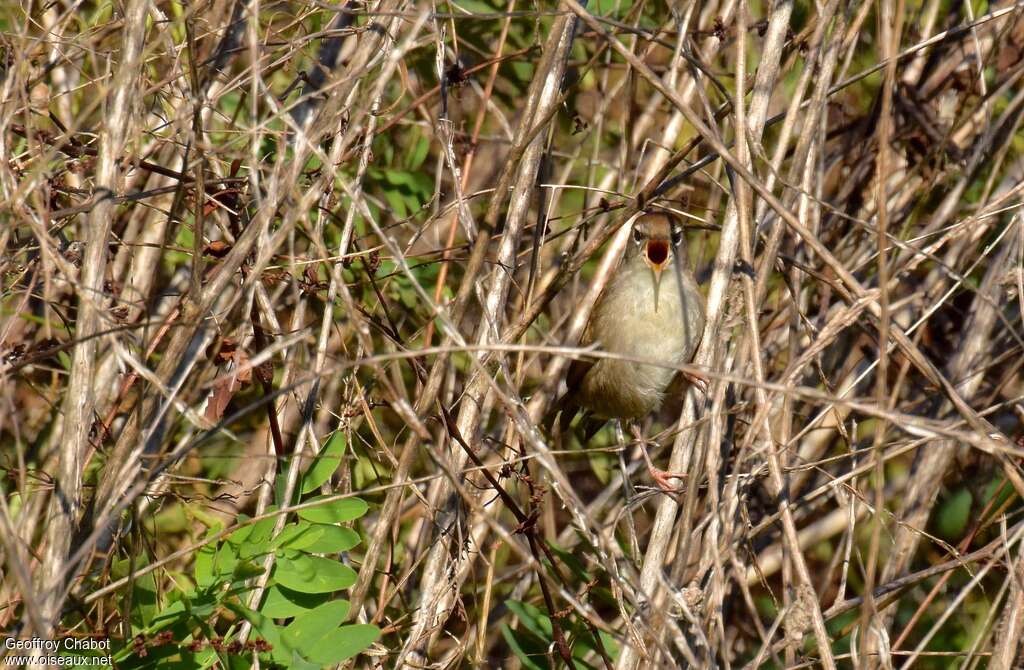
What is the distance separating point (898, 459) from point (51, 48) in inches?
141

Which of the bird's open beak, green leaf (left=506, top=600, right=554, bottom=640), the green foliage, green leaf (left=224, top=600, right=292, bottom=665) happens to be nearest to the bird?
the bird's open beak

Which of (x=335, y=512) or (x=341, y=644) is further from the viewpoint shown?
(x=335, y=512)

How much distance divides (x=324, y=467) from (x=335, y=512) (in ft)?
0.57

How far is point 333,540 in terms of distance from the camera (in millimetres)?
2270

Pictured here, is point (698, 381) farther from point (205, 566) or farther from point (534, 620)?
point (205, 566)

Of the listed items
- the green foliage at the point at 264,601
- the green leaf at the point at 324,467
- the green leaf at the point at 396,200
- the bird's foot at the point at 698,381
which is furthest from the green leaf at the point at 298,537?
the green leaf at the point at 396,200

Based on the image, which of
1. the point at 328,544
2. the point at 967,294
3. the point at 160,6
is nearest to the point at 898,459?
the point at 967,294

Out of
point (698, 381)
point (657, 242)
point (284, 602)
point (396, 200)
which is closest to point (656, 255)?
point (657, 242)

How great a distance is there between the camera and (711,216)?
3.73 metres

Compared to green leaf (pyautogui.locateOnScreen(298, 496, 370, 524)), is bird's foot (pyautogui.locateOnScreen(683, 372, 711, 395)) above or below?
above

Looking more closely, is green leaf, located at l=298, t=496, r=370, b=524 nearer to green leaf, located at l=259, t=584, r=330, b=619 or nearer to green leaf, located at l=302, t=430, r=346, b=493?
green leaf, located at l=302, t=430, r=346, b=493

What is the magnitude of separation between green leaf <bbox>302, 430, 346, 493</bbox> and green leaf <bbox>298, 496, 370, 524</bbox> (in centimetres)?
8

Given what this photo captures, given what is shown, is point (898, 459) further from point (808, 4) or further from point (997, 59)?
point (808, 4)

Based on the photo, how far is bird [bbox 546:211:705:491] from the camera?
3166 mm
